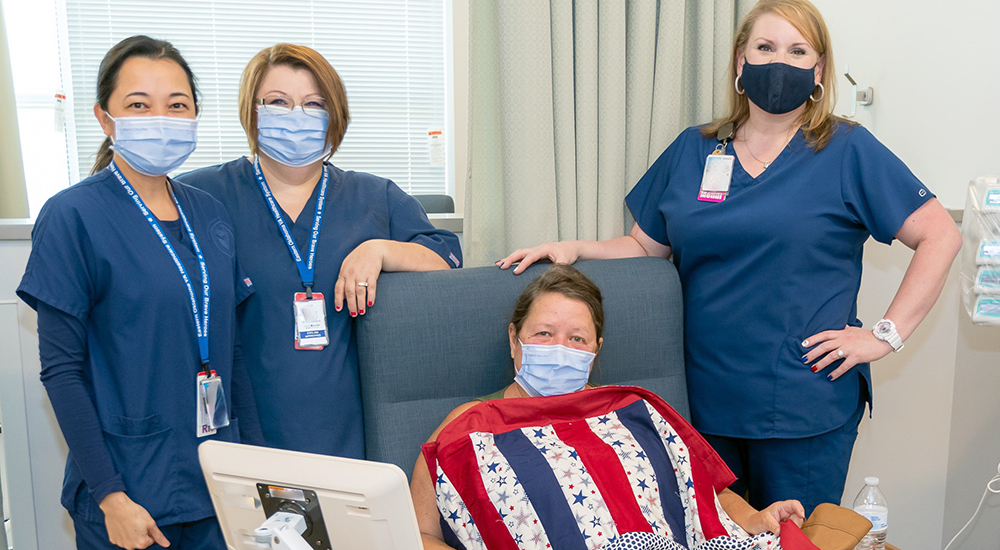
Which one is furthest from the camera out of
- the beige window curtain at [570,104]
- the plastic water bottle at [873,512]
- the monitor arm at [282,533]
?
the plastic water bottle at [873,512]

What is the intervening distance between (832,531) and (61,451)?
6.12 ft

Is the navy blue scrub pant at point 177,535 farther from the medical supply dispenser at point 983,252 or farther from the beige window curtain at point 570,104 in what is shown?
the medical supply dispenser at point 983,252

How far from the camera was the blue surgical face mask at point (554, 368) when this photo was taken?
1.56m

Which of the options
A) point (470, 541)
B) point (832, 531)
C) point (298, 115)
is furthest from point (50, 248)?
point (832, 531)

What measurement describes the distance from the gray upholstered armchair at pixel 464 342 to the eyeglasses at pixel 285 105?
40 centimetres

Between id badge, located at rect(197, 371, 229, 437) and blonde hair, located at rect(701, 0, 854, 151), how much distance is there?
1.42 meters

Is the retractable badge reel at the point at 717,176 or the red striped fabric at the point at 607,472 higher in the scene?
the retractable badge reel at the point at 717,176

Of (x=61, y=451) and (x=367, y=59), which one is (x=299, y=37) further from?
(x=61, y=451)

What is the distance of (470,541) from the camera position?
1393 mm

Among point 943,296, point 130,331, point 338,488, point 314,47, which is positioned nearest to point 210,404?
point 130,331

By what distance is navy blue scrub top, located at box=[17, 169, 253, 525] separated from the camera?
1.29 meters

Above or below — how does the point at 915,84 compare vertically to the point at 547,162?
above

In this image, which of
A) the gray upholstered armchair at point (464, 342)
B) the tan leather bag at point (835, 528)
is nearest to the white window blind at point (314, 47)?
the gray upholstered armchair at point (464, 342)

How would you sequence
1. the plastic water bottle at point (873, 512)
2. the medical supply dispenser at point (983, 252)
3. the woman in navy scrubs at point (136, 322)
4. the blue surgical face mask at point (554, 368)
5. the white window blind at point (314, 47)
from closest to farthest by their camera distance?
the woman in navy scrubs at point (136, 322)
the blue surgical face mask at point (554, 368)
the medical supply dispenser at point (983, 252)
the plastic water bottle at point (873, 512)
the white window blind at point (314, 47)
